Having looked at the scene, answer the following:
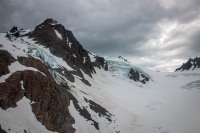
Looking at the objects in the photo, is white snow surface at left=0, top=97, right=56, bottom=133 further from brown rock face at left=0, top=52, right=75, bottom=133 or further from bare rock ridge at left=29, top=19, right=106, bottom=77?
bare rock ridge at left=29, top=19, right=106, bottom=77

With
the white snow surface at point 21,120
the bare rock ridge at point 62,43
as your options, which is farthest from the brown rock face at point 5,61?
the bare rock ridge at point 62,43

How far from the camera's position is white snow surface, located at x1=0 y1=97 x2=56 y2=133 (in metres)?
29.3

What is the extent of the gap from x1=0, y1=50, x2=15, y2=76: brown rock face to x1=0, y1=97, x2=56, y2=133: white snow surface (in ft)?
17.2

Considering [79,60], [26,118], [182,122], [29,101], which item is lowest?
[182,122]

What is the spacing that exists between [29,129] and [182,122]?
4575 centimetres

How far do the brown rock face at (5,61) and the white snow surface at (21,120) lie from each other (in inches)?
207

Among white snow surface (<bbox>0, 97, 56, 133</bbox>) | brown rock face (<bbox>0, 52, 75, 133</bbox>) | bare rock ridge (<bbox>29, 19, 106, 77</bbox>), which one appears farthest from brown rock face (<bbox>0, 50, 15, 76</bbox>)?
bare rock ridge (<bbox>29, 19, 106, 77</bbox>)

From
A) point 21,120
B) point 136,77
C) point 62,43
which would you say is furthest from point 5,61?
point 136,77

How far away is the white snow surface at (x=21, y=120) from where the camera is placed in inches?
1155

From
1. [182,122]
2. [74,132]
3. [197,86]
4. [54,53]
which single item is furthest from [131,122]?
[197,86]

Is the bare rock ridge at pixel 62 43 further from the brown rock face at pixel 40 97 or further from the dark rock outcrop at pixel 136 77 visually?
the brown rock face at pixel 40 97

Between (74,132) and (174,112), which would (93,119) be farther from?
(174,112)

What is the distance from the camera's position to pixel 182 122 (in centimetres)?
6350

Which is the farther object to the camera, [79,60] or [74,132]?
[79,60]
